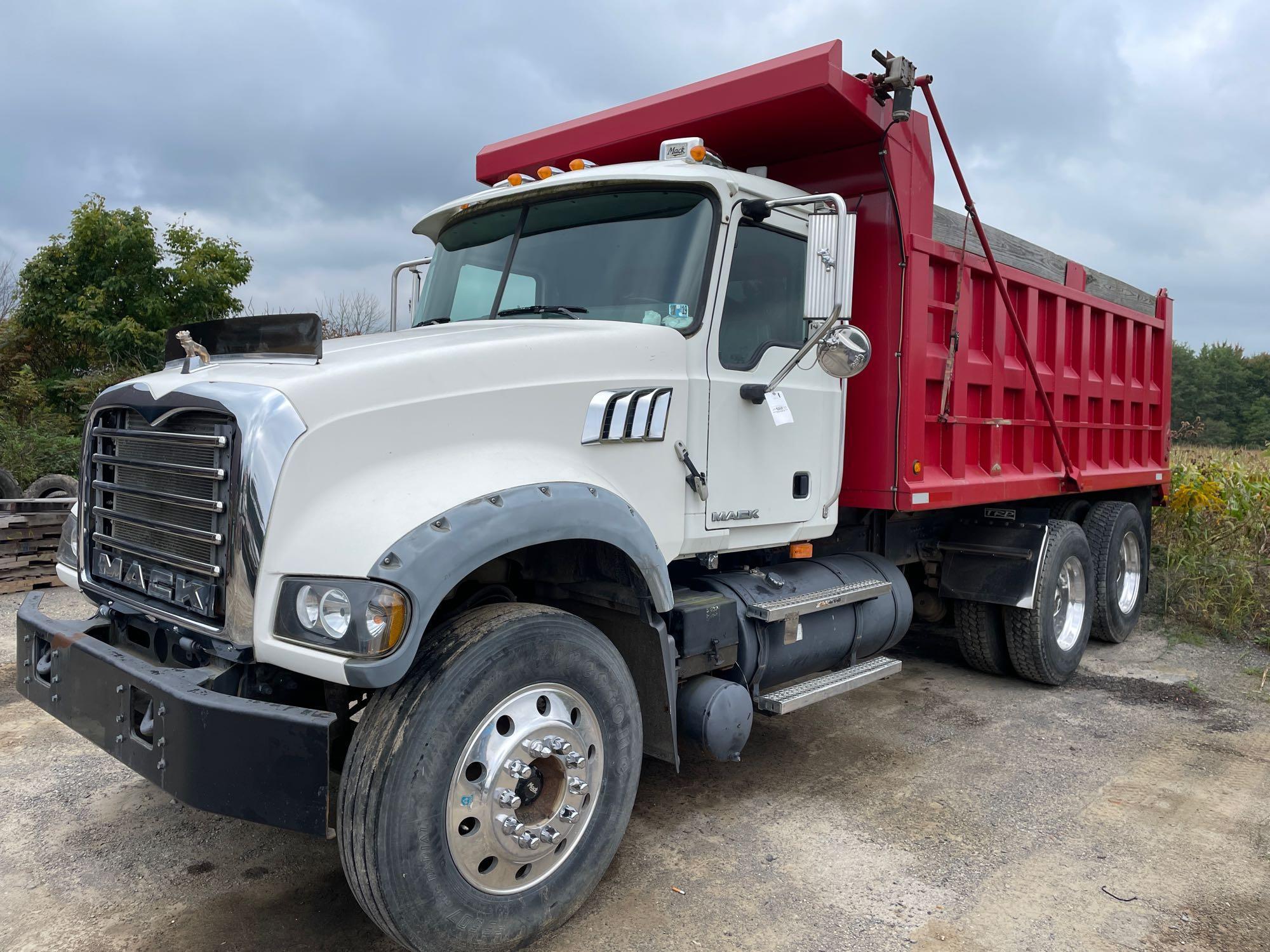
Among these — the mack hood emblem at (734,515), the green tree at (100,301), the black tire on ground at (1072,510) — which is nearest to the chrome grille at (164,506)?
the mack hood emblem at (734,515)

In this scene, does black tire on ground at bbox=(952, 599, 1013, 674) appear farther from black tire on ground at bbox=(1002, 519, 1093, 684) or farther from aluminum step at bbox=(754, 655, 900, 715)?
aluminum step at bbox=(754, 655, 900, 715)

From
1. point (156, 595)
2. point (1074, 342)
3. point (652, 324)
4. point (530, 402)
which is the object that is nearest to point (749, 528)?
point (652, 324)

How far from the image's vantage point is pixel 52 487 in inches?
399

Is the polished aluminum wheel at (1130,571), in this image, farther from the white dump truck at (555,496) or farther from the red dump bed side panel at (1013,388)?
the white dump truck at (555,496)

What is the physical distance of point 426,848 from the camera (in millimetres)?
2514

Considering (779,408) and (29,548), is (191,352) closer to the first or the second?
(779,408)

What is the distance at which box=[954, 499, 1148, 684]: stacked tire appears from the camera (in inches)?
226

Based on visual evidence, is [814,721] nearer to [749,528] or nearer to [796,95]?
[749,528]

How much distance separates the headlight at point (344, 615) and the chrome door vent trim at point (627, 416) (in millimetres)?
1064

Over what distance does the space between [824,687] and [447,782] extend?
2.07 metres

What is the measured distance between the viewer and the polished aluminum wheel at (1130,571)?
7.31 meters

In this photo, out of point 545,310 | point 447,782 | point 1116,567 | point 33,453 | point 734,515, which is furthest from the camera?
point 33,453

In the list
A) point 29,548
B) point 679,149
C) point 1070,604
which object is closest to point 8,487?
point 29,548

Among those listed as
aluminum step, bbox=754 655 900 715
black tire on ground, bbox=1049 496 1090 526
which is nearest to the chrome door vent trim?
aluminum step, bbox=754 655 900 715
